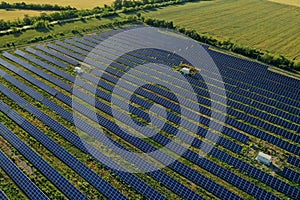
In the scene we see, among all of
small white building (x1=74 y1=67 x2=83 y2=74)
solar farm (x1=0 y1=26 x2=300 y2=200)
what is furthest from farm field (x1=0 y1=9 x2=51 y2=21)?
small white building (x1=74 y1=67 x2=83 y2=74)

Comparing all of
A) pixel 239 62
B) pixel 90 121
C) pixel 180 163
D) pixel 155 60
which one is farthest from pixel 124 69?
pixel 180 163

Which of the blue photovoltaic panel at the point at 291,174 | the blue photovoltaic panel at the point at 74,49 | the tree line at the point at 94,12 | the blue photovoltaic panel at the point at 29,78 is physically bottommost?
the blue photovoltaic panel at the point at 291,174

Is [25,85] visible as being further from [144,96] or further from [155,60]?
[155,60]

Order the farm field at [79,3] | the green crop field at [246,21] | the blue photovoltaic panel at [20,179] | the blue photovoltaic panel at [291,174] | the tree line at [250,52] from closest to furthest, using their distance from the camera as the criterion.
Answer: the blue photovoltaic panel at [20,179]
the blue photovoltaic panel at [291,174]
the tree line at [250,52]
the green crop field at [246,21]
the farm field at [79,3]

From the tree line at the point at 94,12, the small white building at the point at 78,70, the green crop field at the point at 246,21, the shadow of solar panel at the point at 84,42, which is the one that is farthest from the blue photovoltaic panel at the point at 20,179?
the green crop field at the point at 246,21

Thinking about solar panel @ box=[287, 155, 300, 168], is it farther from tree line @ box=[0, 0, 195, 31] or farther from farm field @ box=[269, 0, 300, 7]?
farm field @ box=[269, 0, 300, 7]

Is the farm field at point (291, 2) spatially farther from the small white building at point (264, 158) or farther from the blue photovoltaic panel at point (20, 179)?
the blue photovoltaic panel at point (20, 179)

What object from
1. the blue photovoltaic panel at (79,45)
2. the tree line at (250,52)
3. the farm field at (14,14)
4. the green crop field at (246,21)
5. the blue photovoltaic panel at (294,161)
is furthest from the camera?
the farm field at (14,14)
